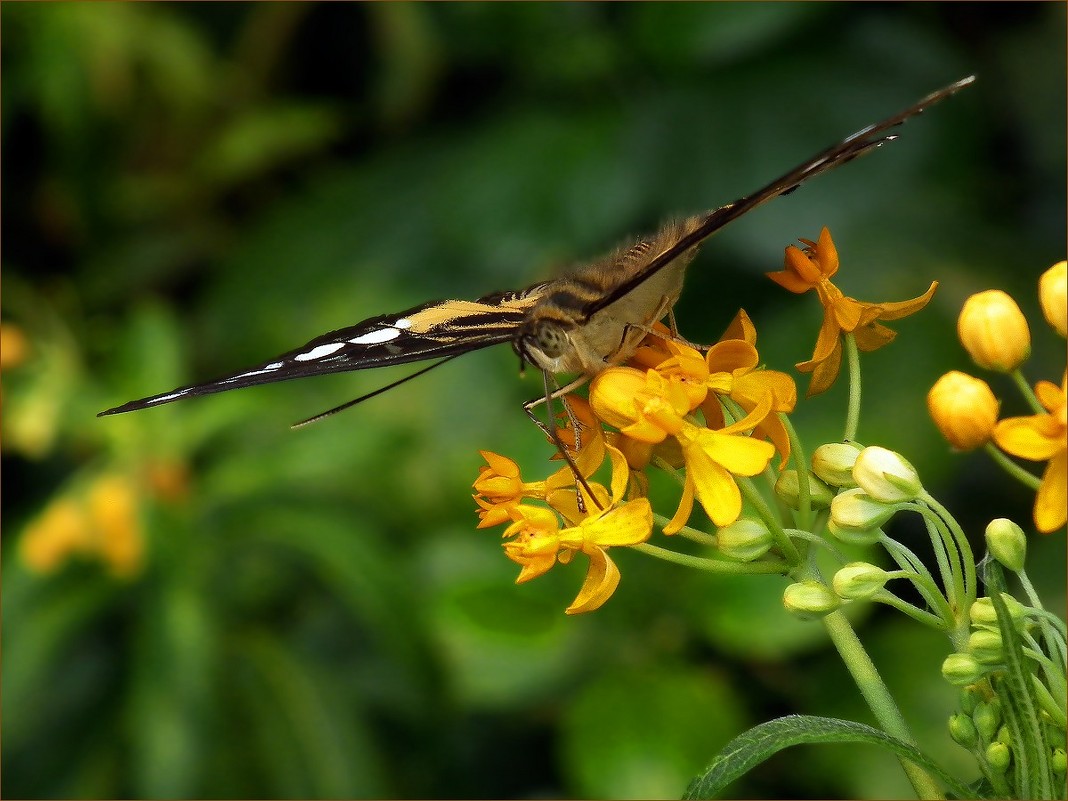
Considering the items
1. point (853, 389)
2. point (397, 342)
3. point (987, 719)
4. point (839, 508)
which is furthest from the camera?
point (397, 342)

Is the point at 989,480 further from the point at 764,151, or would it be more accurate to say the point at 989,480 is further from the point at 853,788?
the point at 764,151

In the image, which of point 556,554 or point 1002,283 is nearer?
point 556,554

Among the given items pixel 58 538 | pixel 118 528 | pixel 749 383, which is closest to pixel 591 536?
pixel 749 383

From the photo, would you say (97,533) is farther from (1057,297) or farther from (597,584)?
(1057,297)

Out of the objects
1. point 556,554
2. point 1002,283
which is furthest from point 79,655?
point 1002,283

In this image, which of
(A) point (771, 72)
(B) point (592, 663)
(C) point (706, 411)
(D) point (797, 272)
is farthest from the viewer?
(A) point (771, 72)

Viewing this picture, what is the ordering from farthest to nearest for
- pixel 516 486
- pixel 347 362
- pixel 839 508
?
pixel 347 362, pixel 516 486, pixel 839 508

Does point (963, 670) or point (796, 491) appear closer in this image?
point (963, 670)

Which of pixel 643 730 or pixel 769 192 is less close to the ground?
pixel 769 192
